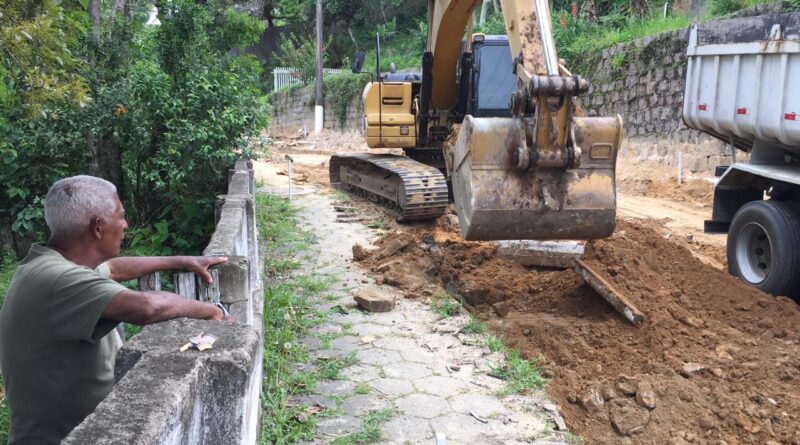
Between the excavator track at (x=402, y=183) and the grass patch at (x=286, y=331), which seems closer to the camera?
the grass patch at (x=286, y=331)

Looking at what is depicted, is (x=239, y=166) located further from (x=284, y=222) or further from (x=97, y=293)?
(x=97, y=293)

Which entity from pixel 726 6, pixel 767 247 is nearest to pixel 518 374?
pixel 767 247

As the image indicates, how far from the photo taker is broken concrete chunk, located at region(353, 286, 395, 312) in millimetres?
5738

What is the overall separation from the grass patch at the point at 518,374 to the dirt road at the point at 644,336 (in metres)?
0.10

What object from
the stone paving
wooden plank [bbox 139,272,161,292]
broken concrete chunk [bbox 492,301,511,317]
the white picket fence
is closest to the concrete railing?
wooden plank [bbox 139,272,161,292]

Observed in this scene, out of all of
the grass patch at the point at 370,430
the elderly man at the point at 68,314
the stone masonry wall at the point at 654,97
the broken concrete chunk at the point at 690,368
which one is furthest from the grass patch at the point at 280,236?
the stone masonry wall at the point at 654,97

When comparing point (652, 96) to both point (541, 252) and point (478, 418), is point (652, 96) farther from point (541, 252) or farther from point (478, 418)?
point (478, 418)

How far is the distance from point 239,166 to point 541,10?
3561mm

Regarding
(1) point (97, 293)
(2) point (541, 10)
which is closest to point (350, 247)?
(2) point (541, 10)

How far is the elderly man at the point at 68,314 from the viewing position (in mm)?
2375

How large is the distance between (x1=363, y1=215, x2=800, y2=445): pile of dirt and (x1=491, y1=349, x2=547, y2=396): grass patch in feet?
0.33

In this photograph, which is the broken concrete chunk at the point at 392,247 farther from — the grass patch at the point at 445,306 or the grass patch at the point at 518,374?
the grass patch at the point at 518,374

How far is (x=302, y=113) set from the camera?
2980cm

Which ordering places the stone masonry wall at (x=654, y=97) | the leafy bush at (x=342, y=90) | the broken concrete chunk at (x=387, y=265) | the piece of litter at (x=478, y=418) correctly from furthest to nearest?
the leafy bush at (x=342, y=90) < the stone masonry wall at (x=654, y=97) < the broken concrete chunk at (x=387, y=265) < the piece of litter at (x=478, y=418)
